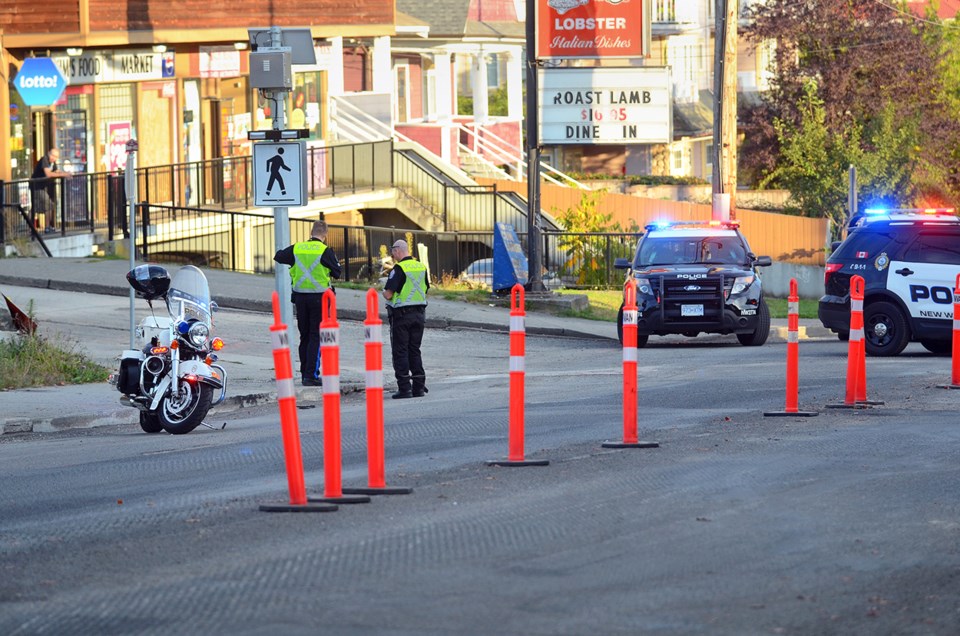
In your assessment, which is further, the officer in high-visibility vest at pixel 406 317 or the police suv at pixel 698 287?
the police suv at pixel 698 287

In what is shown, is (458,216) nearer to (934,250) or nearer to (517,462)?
(934,250)

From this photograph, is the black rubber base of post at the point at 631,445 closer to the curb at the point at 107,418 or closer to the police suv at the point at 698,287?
the curb at the point at 107,418

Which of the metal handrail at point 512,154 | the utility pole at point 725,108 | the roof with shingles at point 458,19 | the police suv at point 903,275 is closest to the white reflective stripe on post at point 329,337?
the police suv at point 903,275

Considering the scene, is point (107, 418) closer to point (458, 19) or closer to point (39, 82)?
point (39, 82)

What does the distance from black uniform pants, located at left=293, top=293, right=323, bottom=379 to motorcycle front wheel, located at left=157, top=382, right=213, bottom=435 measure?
378 cm

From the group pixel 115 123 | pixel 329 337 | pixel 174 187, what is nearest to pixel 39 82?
pixel 115 123

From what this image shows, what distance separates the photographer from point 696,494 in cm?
940

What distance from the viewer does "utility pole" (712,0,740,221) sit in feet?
94.9

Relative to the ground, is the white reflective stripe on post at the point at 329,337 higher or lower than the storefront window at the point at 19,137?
lower

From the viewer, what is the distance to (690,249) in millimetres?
22703

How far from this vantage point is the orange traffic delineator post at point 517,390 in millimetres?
10539

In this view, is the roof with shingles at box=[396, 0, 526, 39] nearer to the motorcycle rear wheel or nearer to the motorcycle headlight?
the motorcycle rear wheel

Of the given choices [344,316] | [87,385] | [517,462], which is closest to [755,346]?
[344,316]

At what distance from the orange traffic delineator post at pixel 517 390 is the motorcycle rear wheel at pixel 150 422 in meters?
4.23
